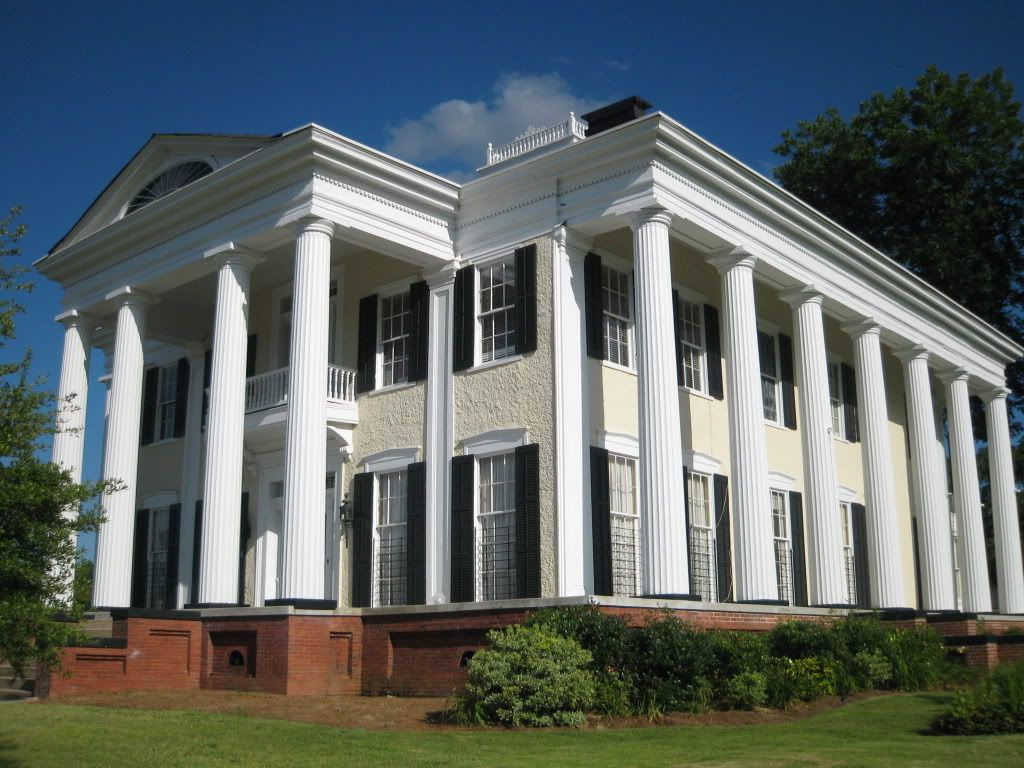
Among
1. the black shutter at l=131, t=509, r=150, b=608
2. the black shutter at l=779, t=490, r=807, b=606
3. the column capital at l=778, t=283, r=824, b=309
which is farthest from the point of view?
the black shutter at l=131, t=509, r=150, b=608

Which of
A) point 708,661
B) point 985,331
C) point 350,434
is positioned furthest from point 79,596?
point 985,331

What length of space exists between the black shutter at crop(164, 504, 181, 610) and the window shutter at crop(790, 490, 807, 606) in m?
13.1

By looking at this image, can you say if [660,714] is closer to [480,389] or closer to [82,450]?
[480,389]

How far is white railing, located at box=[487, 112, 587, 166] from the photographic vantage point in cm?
2191

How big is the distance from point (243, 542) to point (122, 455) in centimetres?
316

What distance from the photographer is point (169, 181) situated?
21.9 metres

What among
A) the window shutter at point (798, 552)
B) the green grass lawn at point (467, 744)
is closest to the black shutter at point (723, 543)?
the window shutter at point (798, 552)

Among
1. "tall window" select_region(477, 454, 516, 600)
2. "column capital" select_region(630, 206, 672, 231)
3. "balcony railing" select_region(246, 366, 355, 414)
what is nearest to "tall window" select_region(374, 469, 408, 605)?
"tall window" select_region(477, 454, 516, 600)

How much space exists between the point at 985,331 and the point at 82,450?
74.9ft

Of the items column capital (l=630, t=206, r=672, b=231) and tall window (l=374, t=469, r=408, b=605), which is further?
tall window (l=374, t=469, r=408, b=605)

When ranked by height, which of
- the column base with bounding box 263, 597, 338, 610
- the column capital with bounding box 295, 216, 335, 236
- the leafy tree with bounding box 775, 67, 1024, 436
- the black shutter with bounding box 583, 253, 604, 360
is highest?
the leafy tree with bounding box 775, 67, 1024, 436

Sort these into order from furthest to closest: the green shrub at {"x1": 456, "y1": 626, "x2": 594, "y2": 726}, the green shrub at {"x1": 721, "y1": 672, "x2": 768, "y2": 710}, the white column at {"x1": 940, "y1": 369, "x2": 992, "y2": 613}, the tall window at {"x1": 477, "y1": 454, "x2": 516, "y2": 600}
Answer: the white column at {"x1": 940, "y1": 369, "x2": 992, "y2": 613} → the tall window at {"x1": 477, "y1": 454, "x2": 516, "y2": 600} → the green shrub at {"x1": 721, "y1": 672, "x2": 768, "y2": 710} → the green shrub at {"x1": 456, "y1": 626, "x2": 594, "y2": 726}

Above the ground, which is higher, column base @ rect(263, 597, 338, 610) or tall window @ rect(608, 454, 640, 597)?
tall window @ rect(608, 454, 640, 597)

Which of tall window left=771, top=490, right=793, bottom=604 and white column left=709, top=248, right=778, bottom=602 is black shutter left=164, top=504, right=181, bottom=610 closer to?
white column left=709, top=248, right=778, bottom=602
